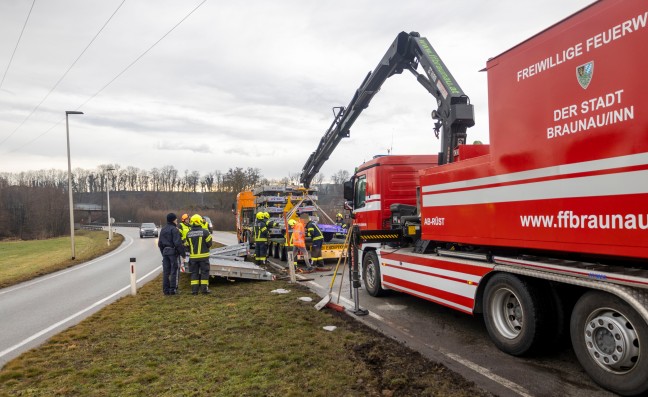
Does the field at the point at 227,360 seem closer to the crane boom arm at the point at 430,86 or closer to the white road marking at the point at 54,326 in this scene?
the white road marking at the point at 54,326

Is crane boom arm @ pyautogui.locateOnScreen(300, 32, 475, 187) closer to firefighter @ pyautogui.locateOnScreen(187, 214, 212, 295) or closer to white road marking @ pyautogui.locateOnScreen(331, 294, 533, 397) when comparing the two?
white road marking @ pyautogui.locateOnScreen(331, 294, 533, 397)

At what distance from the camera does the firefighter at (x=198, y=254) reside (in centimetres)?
949

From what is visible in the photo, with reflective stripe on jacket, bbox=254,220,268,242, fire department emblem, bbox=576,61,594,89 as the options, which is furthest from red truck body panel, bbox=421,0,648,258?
reflective stripe on jacket, bbox=254,220,268,242

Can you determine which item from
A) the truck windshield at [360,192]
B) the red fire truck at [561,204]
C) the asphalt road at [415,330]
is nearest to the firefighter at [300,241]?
the asphalt road at [415,330]

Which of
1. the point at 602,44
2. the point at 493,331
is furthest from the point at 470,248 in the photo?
the point at 602,44

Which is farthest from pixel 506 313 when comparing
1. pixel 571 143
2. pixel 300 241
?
pixel 300 241

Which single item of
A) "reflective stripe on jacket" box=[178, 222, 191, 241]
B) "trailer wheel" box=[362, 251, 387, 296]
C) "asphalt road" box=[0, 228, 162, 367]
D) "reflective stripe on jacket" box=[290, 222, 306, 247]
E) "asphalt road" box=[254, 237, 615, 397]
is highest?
"reflective stripe on jacket" box=[178, 222, 191, 241]

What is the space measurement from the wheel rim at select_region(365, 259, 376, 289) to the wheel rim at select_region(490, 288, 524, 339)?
369 centimetres

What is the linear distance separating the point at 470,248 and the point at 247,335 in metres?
3.56

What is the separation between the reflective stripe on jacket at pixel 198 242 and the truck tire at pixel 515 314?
6479mm

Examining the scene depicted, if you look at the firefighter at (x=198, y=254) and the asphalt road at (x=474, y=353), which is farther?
the firefighter at (x=198, y=254)

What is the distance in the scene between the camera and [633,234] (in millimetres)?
3334

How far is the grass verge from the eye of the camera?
13.7 feet

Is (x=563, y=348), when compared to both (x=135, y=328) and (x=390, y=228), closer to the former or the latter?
(x=390, y=228)
